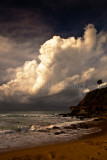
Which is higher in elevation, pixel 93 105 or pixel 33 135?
pixel 93 105

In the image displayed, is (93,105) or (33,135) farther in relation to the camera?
(93,105)

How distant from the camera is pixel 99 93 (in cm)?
8594

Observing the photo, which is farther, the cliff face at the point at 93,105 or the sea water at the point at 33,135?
the cliff face at the point at 93,105

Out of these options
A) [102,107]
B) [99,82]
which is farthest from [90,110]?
[99,82]

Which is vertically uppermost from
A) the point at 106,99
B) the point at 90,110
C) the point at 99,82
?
the point at 99,82

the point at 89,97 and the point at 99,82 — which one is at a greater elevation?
the point at 99,82

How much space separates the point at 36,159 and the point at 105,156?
3062mm

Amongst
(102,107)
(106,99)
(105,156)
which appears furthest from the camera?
(106,99)

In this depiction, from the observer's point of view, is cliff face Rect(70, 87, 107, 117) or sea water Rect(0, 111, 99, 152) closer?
sea water Rect(0, 111, 99, 152)

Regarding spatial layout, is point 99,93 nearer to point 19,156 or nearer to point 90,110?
point 90,110

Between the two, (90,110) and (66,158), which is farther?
(90,110)

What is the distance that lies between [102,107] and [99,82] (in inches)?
1587

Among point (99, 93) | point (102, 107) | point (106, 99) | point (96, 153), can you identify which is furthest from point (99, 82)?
point (96, 153)

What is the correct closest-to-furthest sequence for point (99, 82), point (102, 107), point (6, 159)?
1. point (6, 159)
2. point (102, 107)
3. point (99, 82)
